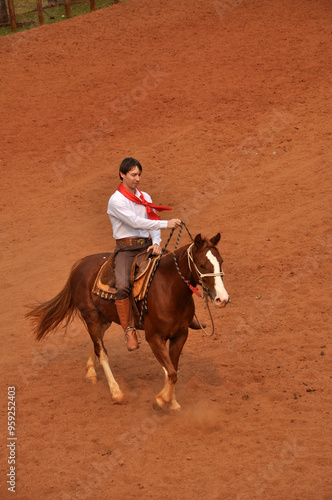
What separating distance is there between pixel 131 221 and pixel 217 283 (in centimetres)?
150

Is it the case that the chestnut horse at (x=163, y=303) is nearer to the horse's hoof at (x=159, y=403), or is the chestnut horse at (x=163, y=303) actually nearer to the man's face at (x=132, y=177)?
the horse's hoof at (x=159, y=403)

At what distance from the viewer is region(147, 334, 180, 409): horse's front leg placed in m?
6.86

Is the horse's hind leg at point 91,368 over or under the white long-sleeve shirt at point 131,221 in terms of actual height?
under

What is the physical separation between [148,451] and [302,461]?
1.65 metres

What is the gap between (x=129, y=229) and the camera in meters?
7.48

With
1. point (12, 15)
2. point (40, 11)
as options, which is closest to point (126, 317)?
point (40, 11)

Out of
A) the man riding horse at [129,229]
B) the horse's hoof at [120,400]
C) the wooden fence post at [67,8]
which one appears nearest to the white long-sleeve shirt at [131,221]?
the man riding horse at [129,229]

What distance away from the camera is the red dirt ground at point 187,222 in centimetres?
646

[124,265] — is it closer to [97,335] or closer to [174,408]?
[97,335]

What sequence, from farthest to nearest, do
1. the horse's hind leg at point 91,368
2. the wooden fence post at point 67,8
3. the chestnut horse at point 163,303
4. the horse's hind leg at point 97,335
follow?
the wooden fence post at point 67,8 → the horse's hind leg at point 91,368 → the horse's hind leg at point 97,335 → the chestnut horse at point 163,303

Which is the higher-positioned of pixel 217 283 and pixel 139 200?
pixel 139 200

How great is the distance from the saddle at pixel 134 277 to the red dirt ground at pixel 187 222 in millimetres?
1464

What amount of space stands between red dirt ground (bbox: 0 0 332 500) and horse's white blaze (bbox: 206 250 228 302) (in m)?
1.74

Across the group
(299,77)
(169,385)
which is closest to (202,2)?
(299,77)
